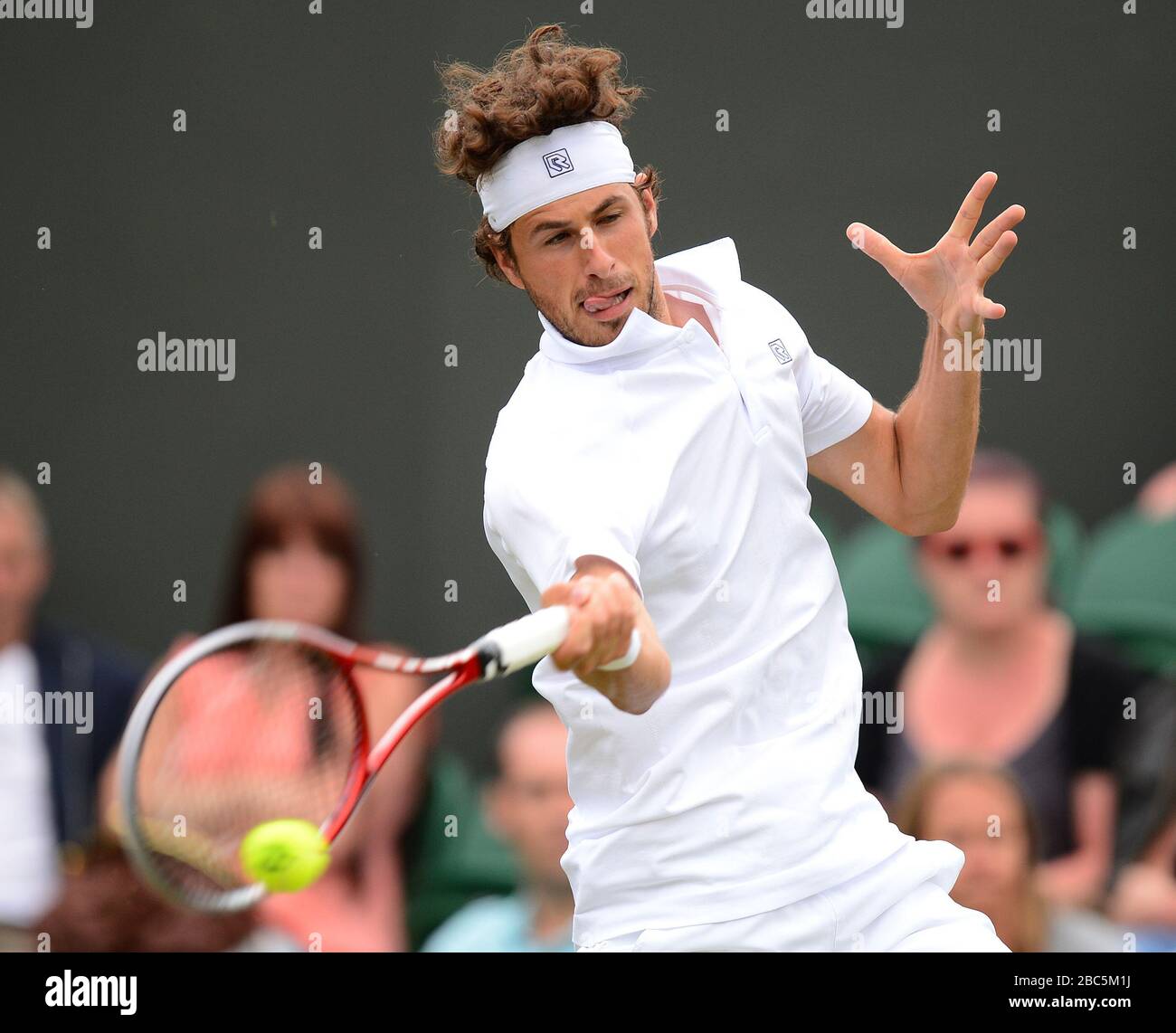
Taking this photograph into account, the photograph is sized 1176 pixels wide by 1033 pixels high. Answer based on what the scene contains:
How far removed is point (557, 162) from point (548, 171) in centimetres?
2

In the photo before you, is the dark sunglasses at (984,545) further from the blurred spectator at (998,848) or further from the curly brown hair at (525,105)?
the curly brown hair at (525,105)

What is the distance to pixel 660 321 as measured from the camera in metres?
2.70

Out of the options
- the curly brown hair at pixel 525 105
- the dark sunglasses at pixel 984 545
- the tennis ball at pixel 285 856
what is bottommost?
the tennis ball at pixel 285 856

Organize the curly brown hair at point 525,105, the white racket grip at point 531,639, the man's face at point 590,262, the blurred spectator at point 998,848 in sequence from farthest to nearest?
the blurred spectator at point 998,848 → the curly brown hair at point 525,105 → the man's face at point 590,262 → the white racket grip at point 531,639

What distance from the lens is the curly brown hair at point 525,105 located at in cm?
277

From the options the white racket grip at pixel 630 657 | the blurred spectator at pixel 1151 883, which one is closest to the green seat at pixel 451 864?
the blurred spectator at pixel 1151 883

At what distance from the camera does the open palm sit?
283 cm

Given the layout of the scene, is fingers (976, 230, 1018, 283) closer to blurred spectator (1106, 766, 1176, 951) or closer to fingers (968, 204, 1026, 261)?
fingers (968, 204, 1026, 261)

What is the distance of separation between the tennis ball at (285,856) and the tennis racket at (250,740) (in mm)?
20
